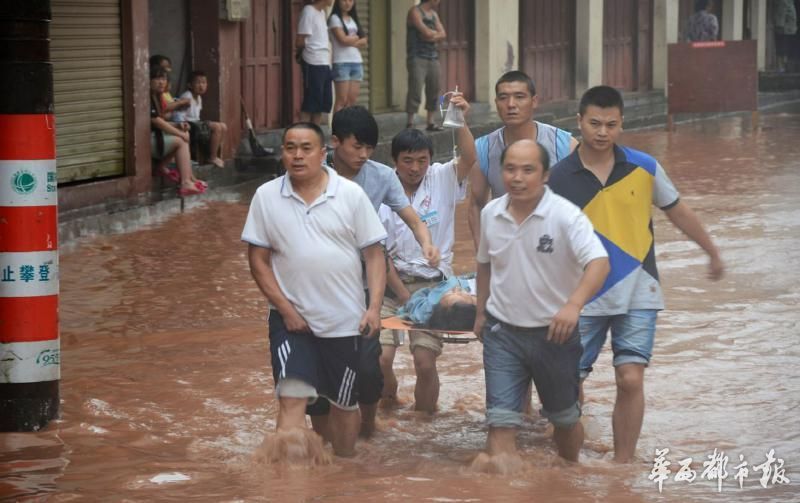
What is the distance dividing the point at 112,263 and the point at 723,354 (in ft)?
16.5

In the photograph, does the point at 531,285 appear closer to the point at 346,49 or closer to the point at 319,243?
the point at 319,243

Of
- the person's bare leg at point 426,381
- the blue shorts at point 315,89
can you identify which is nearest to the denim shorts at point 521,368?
the person's bare leg at point 426,381

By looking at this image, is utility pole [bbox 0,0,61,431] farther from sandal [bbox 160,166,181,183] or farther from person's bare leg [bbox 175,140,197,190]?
sandal [bbox 160,166,181,183]

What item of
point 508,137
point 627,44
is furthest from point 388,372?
point 627,44

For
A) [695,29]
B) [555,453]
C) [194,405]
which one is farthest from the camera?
[695,29]

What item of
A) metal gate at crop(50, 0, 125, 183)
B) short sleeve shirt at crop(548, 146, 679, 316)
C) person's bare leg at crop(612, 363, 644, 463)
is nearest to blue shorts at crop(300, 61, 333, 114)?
metal gate at crop(50, 0, 125, 183)

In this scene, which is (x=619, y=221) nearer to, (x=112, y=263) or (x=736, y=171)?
(x=112, y=263)

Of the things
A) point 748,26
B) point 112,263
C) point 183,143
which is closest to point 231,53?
point 183,143

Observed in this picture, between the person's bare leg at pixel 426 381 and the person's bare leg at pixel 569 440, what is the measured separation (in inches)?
37.0

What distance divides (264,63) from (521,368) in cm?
1223

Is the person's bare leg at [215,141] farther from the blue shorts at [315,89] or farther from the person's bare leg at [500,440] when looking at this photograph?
the person's bare leg at [500,440]

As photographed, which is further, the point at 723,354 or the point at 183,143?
the point at 183,143

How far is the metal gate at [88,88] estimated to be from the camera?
13812 millimetres

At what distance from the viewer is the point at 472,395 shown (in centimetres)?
791
